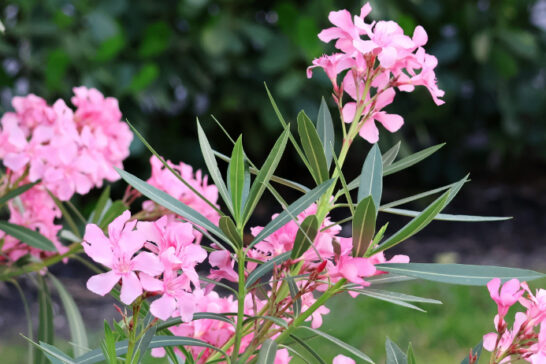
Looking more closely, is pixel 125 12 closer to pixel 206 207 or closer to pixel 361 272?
pixel 206 207

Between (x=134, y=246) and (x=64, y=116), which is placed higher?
(x=64, y=116)

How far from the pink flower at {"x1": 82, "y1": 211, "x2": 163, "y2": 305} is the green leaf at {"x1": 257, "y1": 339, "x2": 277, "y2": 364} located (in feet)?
0.38

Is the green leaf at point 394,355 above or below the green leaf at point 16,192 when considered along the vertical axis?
below

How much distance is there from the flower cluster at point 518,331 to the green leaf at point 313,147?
7.3 inches

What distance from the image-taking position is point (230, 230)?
2.09 feet

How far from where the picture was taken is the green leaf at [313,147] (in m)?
0.68

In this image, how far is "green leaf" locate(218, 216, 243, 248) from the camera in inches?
24.7

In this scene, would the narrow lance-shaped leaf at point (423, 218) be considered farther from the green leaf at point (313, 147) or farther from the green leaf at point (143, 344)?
the green leaf at point (143, 344)

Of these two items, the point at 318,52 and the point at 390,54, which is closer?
the point at 390,54

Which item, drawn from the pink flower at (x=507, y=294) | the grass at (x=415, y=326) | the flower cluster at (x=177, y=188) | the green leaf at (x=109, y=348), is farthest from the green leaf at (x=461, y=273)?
the grass at (x=415, y=326)

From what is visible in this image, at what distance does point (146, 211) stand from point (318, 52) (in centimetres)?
245

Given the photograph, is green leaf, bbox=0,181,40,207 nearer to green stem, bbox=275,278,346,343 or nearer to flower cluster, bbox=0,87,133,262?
flower cluster, bbox=0,87,133,262

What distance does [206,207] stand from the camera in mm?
1054

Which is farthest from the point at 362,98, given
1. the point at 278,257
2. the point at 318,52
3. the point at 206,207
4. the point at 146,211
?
the point at 318,52
